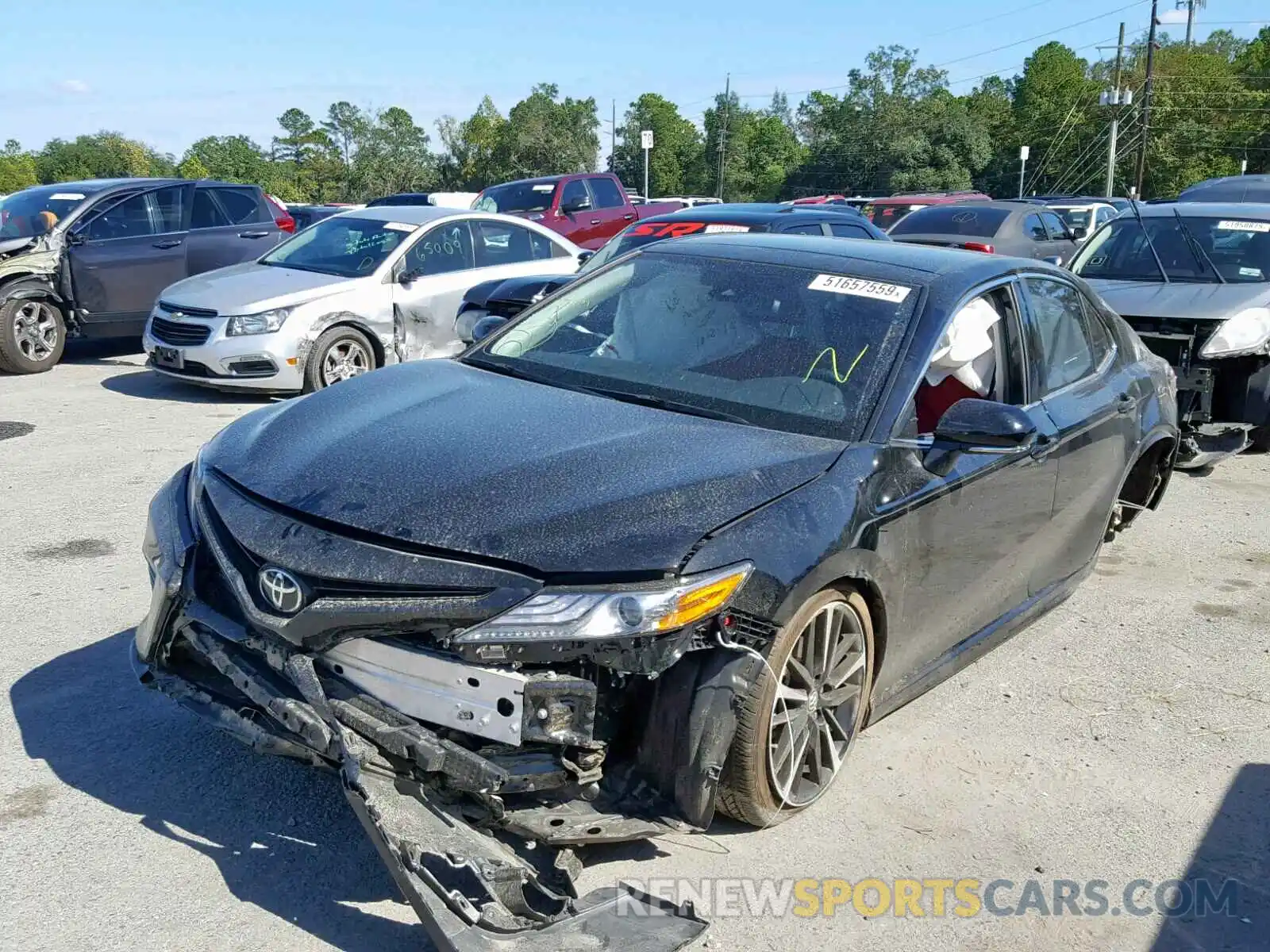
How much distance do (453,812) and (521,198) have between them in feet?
55.9

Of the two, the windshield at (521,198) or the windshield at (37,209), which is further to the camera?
the windshield at (521,198)

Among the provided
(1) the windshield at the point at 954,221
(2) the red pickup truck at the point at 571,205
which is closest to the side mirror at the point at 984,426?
(1) the windshield at the point at 954,221

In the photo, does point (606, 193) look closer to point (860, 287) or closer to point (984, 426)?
point (860, 287)

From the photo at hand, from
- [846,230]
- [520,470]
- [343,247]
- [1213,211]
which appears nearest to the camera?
[520,470]

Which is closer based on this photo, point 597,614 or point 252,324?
point 597,614

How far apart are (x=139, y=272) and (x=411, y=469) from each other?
9352mm

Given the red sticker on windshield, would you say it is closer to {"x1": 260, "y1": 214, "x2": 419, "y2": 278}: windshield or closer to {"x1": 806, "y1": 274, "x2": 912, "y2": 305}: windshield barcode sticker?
{"x1": 260, "y1": 214, "x2": 419, "y2": 278}: windshield

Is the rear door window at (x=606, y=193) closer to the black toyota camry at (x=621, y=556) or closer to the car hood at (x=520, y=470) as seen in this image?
the black toyota camry at (x=621, y=556)

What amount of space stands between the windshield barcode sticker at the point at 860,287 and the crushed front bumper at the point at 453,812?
6.73 ft

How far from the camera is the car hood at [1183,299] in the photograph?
816cm

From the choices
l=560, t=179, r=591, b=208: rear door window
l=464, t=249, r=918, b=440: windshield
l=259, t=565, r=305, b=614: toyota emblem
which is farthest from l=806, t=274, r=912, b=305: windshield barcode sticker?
l=560, t=179, r=591, b=208: rear door window

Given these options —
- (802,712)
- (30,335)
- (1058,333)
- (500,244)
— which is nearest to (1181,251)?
(1058,333)

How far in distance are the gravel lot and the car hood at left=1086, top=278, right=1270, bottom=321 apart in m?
2.80

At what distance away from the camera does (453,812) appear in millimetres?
2961
